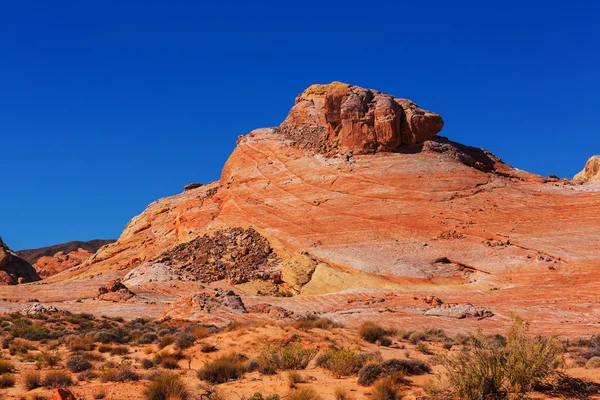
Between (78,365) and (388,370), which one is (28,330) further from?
(388,370)

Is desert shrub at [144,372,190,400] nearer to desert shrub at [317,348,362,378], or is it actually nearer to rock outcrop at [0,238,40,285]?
desert shrub at [317,348,362,378]

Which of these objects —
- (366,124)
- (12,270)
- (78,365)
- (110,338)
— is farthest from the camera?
(12,270)

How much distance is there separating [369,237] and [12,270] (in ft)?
104

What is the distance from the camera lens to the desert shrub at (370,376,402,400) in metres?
9.85

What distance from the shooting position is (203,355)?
14.5 metres

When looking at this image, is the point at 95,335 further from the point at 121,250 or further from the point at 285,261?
the point at 121,250

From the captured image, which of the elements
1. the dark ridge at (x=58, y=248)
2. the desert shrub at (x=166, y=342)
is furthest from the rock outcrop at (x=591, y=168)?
the dark ridge at (x=58, y=248)

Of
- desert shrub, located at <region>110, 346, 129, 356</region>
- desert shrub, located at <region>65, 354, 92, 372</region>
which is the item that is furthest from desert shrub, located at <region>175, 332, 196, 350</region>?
desert shrub, located at <region>65, 354, 92, 372</region>

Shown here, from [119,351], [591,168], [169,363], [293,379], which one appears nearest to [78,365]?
[169,363]

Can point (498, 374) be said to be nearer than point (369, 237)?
Yes

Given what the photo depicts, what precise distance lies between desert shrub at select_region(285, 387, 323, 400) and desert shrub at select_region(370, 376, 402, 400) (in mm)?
928

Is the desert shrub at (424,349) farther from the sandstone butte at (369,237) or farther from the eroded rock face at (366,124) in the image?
the eroded rock face at (366,124)

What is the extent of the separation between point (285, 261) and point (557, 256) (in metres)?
15.5

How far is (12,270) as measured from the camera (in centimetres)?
5028
